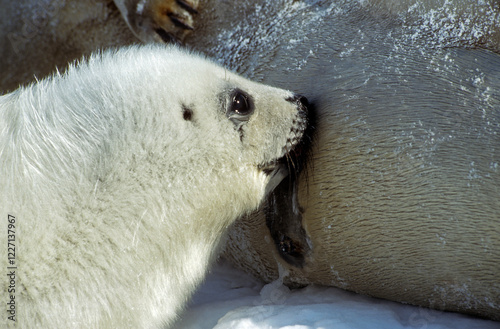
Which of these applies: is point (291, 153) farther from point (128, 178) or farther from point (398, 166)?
point (128, 178)

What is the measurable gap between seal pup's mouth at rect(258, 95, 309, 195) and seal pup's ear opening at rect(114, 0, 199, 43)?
883mm

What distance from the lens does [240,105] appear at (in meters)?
2.11

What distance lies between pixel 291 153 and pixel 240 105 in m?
0.26

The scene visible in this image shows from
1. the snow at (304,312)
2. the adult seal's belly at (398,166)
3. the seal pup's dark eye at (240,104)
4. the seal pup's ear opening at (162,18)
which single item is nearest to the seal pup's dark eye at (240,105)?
the seal pup's dark eye at (240,104)

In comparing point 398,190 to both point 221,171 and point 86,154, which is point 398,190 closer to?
point 221,171

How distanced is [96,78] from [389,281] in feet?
4.04

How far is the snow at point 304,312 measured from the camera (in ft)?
6.88

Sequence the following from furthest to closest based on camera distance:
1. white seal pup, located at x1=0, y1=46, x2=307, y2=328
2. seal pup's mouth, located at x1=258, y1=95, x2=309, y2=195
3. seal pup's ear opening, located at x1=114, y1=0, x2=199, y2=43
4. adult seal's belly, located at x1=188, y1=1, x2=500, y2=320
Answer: seal pup's ear opening, located at x1=114, y1=0, x2=199, y2=43 → seal pup's mouth, located at x1=258, y1=95, x2=309, y2=195 → adult seal's belly, located at x1=188, y1=1, x2=500, y2=320 → white seal pup, located at x1=0, y1=46, x2=307, y2=328

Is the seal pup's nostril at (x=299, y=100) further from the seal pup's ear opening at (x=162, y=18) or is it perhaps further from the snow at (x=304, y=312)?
the seal pup's ear opening at (x=162, y=18)

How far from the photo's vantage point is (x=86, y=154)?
191 cm

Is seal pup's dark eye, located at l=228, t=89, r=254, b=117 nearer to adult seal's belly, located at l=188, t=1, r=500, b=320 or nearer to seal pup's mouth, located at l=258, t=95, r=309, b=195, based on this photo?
seal pup's mouth, located at l=258, t=95, r=309, b=195

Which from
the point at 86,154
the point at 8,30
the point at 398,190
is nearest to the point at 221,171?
the point at 86,154

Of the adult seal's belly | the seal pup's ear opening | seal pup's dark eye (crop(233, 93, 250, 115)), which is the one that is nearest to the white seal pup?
seal pup's dark eye (crop(233, 93, 250, 115))

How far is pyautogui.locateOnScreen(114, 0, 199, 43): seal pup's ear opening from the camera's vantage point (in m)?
2.86
